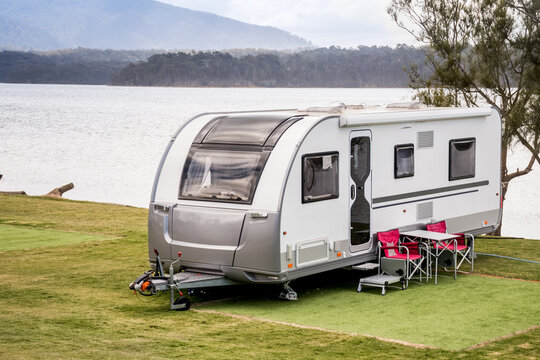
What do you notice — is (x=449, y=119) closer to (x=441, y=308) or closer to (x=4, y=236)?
(x=441, y=308)

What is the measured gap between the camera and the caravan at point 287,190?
9352 mm

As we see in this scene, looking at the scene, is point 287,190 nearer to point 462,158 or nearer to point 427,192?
point 427,192

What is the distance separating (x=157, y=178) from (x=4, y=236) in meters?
5.75

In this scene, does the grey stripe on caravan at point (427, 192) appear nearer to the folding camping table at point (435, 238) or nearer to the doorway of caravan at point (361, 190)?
the doorway of caravan at point (361, 190)

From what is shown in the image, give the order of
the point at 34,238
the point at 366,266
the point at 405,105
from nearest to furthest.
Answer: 1. the point at 366,266
2. the point at 405,105
3. the point at 34,238

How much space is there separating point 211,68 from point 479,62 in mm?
83960

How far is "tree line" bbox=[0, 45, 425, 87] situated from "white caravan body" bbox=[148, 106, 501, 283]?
349 inches

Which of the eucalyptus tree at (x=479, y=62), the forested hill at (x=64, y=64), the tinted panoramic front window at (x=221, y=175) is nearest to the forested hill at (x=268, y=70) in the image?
the forested hill at (x=64, y=64)

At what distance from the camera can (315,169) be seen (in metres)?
9.81

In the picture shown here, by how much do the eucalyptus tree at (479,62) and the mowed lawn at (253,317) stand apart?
206 inches

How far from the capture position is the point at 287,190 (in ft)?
30.6

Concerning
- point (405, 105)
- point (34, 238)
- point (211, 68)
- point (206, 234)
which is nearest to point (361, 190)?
point (405, 105)

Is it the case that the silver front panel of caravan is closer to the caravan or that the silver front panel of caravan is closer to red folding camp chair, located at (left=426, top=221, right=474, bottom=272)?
the caravan

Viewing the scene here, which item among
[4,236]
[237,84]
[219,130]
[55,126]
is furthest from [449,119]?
[237,84]
